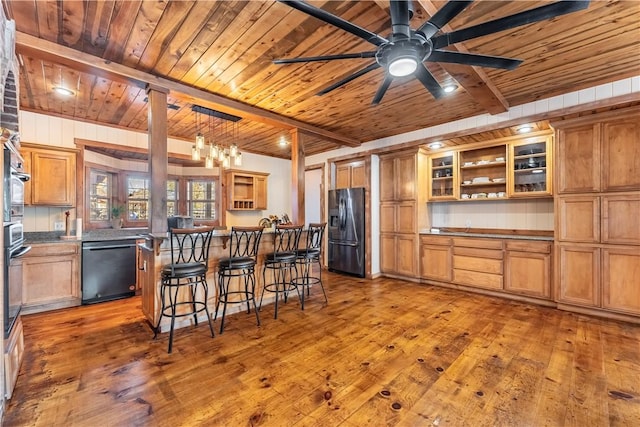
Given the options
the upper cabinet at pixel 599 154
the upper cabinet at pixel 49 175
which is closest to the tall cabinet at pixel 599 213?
the upper cabinet at pixel 599 154

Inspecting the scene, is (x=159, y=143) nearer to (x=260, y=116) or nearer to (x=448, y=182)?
(x=260, y=116)

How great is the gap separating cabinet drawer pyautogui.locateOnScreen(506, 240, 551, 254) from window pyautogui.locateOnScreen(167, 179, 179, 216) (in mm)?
5884

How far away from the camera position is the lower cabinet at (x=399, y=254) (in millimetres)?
4973

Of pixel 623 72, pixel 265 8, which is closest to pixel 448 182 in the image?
pixel 623 72

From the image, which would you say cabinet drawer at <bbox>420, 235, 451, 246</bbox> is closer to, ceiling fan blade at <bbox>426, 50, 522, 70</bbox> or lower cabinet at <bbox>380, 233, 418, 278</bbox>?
lower cabinet at <bbox>380, 233, 418, 278</bbox>

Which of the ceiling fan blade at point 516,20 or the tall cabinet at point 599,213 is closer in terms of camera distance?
the ceiling fan blade at point 516,20

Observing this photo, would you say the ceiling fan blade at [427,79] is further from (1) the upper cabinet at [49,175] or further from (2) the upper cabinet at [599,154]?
(1) the upper cabinet at [49,175]

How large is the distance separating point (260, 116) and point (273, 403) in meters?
3.27

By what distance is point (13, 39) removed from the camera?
1.95 m

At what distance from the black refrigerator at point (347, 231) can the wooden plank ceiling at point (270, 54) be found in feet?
5.95

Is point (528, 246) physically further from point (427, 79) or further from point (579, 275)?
point (427, 79)

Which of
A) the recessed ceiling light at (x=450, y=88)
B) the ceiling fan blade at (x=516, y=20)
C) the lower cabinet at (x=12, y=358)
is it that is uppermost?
the recessed ceiling light at (x=450, y=88)

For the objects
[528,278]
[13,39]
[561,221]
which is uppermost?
[13,39]

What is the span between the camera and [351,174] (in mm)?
5734
